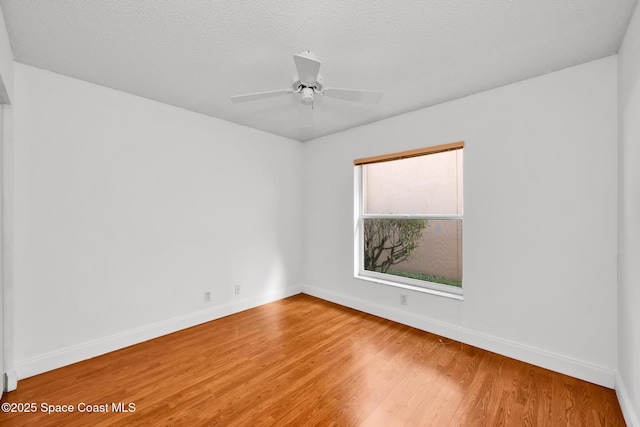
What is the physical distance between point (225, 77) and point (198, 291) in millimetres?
2356

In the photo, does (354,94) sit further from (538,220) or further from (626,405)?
(626,405)

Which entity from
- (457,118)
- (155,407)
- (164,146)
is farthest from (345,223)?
(155,407)

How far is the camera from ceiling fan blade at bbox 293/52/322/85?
5.21 feet

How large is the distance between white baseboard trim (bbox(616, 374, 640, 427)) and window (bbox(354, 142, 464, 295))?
4.03ft

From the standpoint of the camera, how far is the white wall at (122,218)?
2.21m

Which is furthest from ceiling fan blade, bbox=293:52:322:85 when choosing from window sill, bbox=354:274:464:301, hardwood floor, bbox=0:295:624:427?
window sill, bbox=354:274:464:301

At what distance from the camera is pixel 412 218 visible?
332 cm

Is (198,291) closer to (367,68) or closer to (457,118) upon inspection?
(367,68)

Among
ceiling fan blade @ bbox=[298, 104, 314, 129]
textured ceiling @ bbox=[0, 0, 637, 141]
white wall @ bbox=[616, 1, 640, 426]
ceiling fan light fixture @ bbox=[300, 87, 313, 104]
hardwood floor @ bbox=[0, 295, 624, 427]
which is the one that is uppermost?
textured ceiling @ bbox=[0, 0, 637, 141]

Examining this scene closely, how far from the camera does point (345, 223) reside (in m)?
3.89

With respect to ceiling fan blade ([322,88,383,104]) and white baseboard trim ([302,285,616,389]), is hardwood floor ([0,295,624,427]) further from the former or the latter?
ceiling fan blade ([322,88,383,104])

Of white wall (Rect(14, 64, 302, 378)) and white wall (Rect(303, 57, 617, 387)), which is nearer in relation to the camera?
white wall (Rect(303, 57, 617, 387))

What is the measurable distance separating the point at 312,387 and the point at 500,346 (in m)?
1.79

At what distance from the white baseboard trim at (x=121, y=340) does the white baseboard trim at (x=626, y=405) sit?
11.4 ft
